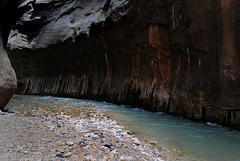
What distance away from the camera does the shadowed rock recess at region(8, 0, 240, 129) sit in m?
4.72

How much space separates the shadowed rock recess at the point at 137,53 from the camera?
15.5ft

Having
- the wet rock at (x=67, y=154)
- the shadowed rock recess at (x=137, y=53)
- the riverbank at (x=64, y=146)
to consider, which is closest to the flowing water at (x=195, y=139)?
the riverbank at (x=64, y=146)

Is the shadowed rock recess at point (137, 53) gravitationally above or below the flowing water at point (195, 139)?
above

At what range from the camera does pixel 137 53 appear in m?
8.43

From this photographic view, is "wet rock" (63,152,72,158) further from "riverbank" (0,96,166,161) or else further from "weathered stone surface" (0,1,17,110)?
"weathered stone surface" (0,1,17,110)

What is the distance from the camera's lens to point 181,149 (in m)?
2.97

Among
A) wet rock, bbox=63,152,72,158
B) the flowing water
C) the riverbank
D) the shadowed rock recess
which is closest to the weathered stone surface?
the riverbank

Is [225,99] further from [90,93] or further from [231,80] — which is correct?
[90,93]

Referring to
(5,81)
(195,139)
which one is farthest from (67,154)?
(5,81)

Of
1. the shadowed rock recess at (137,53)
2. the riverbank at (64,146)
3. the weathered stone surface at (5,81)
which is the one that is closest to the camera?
the riverbank at (64,146)

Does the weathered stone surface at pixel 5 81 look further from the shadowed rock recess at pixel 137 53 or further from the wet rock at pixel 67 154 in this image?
the shadowed rock recess at pixel 137 53

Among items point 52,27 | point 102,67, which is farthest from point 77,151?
point 52,27

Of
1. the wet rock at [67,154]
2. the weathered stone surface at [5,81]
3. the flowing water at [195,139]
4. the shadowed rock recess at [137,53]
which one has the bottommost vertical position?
the wet rock at [67,154]

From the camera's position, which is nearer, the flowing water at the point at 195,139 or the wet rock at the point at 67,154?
the wet rock at the point at 67,154
